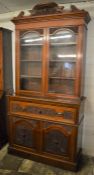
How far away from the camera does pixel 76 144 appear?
234cm

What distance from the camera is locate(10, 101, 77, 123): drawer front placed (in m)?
2.29

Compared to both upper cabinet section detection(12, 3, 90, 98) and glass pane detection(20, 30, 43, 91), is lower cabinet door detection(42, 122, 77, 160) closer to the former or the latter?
upper cabinet section detection(12, 3, 90, 98)

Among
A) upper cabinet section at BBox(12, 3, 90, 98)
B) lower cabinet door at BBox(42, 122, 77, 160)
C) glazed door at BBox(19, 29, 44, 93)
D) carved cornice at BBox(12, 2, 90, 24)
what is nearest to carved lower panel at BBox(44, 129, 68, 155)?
lower cabinet door at BBox(42, 122, 77, 160)

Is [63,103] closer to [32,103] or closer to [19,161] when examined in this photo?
[32,103]

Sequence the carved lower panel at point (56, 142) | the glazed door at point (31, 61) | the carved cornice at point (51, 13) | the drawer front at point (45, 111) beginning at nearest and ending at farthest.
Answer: the carved cornice at point (51, 13), the drawer front at point (45, 111), the carved lower panel at point (56, 142), the glazed door at point (31, 61)

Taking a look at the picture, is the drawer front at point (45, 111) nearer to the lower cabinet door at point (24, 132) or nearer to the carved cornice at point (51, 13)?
the lower cabinet door at point (24, 132)

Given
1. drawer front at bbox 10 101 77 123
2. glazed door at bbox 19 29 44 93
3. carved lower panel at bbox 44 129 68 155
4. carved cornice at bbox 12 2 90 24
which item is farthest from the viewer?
glazed door at bbox 19 29 44 93

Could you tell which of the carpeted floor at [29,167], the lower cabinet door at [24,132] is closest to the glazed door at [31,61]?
the lower cabinet door at [24,132]

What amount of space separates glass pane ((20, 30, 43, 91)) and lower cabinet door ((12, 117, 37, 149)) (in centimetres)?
52

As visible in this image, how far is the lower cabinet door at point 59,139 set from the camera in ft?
7.68

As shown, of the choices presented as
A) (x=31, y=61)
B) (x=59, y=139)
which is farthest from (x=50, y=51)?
(x=59, y=139)

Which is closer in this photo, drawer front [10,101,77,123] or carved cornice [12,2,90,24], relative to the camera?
carved cornice [12,2,90,24]

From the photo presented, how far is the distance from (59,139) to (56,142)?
68 millimetres

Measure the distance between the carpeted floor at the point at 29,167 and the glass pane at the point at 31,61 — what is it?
1.15m
